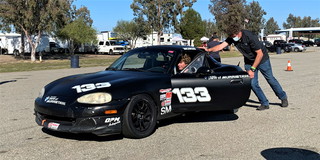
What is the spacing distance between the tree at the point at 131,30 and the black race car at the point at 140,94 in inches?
1929

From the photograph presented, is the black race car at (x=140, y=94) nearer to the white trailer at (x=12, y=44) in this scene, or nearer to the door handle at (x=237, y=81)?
the door handle at (x=237, y=81)

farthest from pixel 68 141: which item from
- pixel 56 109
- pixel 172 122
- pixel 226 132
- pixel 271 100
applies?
pixel 271 100

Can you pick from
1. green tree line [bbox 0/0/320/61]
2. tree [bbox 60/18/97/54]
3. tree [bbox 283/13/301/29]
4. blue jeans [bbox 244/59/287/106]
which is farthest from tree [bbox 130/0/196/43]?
tree [bbox 283/13/301/29]

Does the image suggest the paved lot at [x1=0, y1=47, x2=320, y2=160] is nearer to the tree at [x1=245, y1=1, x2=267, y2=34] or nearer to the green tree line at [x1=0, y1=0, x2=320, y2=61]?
the green tree line at [x1=0, y1=0, x2=320, y2=61]

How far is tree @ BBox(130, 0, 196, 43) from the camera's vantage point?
60094mm

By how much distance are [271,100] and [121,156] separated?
5.24m

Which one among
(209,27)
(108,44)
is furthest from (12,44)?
(209,27)

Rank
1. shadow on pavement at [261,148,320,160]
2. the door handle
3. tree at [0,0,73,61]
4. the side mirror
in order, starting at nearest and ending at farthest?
shadow on pavement at [261,148,320,160], the side mirror, the door handle, tree at [0,0,73,61]

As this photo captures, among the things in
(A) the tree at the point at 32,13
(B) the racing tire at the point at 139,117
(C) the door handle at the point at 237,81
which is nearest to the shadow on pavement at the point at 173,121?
(B) the racing tire at the point at 139,117

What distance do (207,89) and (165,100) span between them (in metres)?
0.75

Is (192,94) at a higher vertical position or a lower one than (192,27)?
lower

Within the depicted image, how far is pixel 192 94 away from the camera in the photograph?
17.5 ft

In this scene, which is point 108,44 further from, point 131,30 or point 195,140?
point 195,140

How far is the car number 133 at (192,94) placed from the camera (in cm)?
528
